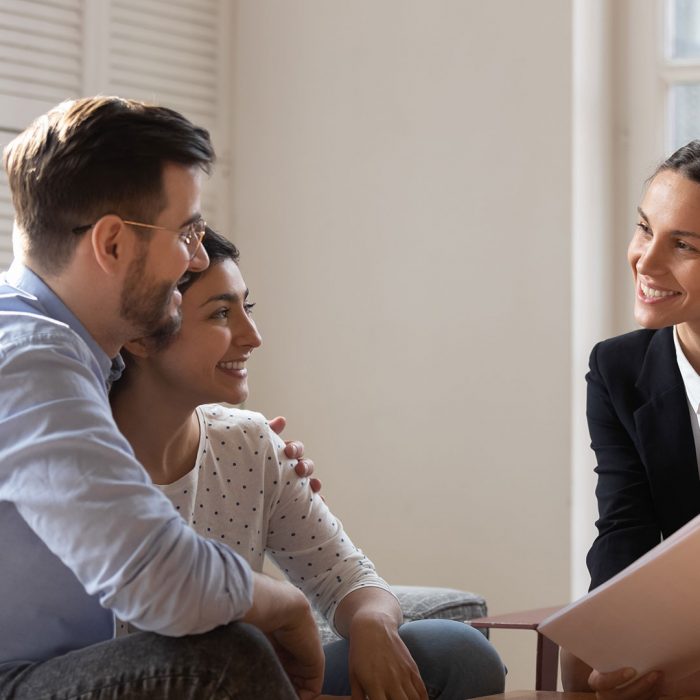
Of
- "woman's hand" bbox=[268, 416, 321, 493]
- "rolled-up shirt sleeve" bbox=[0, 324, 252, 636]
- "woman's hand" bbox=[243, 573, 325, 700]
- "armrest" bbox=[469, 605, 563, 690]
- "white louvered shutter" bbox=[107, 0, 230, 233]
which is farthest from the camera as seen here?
"white louvered shutter" bbox=[107, 0, 230, 233]

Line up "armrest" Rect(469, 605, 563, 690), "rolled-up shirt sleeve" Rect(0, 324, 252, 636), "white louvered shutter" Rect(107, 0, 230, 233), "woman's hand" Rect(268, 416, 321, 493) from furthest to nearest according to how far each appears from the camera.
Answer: "white louvered shutter" Rect(107, 0, 230, 233), "armrest" Rect(469, 605, 563, 690), "woman's hand" Rect(268, 416, 321, 493), "rolled-up shirt sleeve" Rect(0, 324, 252, 636)

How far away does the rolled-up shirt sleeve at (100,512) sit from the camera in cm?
127

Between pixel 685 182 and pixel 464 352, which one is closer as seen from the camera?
pixel 685 182

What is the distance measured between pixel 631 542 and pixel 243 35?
1984 mm

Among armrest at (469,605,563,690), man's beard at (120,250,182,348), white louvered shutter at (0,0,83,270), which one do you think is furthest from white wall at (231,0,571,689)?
man's beard at (120,250,182,348)

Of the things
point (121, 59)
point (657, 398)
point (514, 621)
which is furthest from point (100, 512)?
point (121, 59)

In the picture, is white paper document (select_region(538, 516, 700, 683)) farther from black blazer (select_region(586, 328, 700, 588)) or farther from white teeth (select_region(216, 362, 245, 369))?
white teeth (select_region(216, 362, 245, 369))

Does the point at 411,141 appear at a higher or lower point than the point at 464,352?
higher

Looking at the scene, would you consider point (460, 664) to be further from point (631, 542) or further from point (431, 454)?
point (431, 454)

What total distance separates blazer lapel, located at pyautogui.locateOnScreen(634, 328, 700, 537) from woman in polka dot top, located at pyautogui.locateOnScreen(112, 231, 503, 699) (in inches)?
16.2

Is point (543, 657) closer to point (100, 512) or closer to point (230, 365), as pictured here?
point (230, 365)

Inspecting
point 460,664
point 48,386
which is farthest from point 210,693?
point 460,664

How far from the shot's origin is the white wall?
306 centimetres

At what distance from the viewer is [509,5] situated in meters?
3.08
